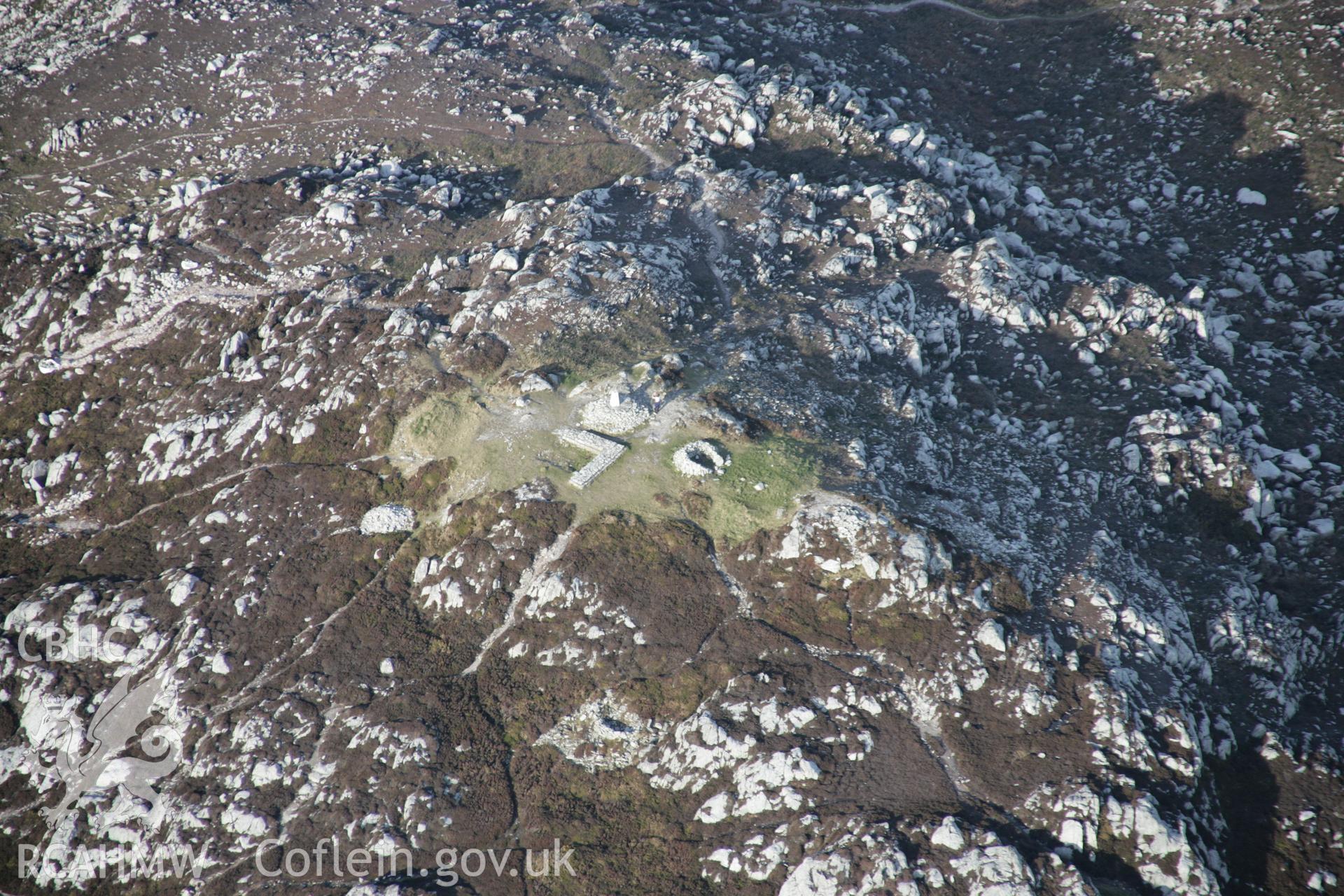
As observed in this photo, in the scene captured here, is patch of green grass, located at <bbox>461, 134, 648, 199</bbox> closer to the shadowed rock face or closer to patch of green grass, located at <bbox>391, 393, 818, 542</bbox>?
the shadowed rock face

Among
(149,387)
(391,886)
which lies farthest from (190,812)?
(149,387)

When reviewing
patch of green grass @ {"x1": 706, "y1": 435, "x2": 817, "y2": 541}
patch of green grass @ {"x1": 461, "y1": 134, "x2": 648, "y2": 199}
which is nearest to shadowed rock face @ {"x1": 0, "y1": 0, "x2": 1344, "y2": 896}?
patch of green grass @ {"x1": 706, "y1": 435, "x2": 817, "y2": 541}

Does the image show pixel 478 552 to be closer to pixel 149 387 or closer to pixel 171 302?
pixel 149 387

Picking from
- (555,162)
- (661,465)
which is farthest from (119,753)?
(555,162)

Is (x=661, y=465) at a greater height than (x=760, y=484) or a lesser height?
lesser

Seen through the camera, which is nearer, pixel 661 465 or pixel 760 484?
pixel 760 484

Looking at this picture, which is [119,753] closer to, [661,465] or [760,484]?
[661,465]

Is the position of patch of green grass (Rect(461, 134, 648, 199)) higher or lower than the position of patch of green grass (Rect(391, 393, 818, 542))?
higher

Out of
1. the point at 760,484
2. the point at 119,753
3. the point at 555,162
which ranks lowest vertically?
the point at 119,753
